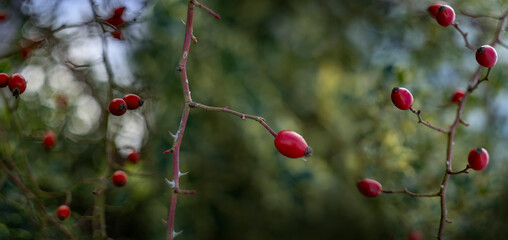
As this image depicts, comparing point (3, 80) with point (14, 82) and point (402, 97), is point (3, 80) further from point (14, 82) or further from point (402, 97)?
point (402, 97)

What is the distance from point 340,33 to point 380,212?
40.3 inches

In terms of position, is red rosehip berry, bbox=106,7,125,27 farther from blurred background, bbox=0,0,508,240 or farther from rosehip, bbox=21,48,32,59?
rosehip, bbox=21,48,32,59

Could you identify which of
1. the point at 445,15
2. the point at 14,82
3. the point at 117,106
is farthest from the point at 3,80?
the point at 445,15

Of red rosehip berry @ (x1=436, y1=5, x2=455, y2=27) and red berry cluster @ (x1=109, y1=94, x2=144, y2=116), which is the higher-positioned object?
red rosehip berry @ (x1=436, y1=5, x2=455, y2=27)

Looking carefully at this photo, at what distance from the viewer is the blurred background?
61.5 inches

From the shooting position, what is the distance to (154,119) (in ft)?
5.39

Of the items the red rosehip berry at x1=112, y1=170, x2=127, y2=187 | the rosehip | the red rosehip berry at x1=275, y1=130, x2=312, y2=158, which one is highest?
the red rosehip berry at x1=275, y1=130, x2=312, y2=158

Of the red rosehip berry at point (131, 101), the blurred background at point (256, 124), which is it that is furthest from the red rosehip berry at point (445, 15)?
the red rosehip berry at point (131, 101)

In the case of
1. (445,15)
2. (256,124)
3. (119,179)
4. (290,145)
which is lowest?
(256,124)

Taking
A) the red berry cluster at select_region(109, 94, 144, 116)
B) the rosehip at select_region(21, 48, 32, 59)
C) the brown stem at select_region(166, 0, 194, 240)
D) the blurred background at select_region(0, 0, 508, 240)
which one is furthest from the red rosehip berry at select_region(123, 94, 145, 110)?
the rosehip at select_region(21, 48, 32, 59)

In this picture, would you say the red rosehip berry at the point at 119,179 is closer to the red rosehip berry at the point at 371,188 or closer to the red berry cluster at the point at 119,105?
the red berry cluster at the point at 119,105

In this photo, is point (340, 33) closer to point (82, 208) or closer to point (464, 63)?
point (464, 63)

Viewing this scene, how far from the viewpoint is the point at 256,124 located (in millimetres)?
1674

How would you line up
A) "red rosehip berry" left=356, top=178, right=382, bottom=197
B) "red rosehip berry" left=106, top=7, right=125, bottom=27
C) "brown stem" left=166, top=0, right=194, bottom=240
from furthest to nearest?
"red rosehip berry" left=106, top=7, right=125, bottom=27 < "red rosehip berry" left=356, top=178, right=382, bottom=197 < "brown stem" left=166, top=0, right=194, bottom=240
